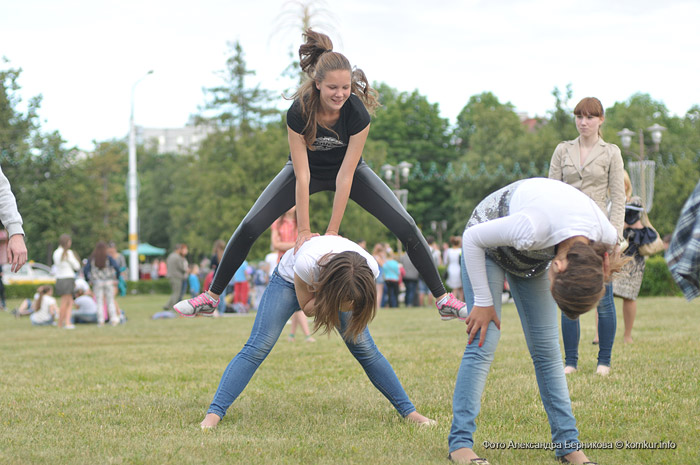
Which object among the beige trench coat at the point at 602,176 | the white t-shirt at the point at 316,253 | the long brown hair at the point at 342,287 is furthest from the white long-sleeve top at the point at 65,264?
the long brown hair at the point at 342,287

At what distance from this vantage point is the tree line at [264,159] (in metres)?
37.5

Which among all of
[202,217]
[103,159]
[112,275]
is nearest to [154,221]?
[103,159]

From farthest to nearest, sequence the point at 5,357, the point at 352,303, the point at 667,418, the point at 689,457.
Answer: the point at 5,357 → the point at 667,418 → the point at 352,303 → the point at 689,457

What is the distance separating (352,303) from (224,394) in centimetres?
130

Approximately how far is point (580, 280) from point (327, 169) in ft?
8.40

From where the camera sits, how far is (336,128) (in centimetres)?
537

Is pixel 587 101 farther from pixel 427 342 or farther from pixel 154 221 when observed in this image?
pixel 154 221

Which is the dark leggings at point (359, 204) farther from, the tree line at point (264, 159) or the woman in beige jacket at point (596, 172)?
the tree line at point (264, 159)

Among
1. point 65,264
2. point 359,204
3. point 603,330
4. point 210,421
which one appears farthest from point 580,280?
point 65,264

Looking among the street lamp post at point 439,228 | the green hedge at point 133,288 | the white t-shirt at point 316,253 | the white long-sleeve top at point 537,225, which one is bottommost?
the green hedge at point 133,288

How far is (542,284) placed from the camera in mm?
4055

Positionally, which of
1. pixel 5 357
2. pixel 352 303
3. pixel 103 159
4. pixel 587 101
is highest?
pixel 103 159

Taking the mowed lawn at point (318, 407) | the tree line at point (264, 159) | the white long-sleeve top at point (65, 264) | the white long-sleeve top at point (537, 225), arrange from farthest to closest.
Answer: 1. the tree line at point (264, 159)
2. the white long-sleeve top at point (65, 264)
3. the mowed lawn at point (318, 407)
4. the white long-sleeve top at point (537, 225)

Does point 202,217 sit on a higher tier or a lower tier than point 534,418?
higher
